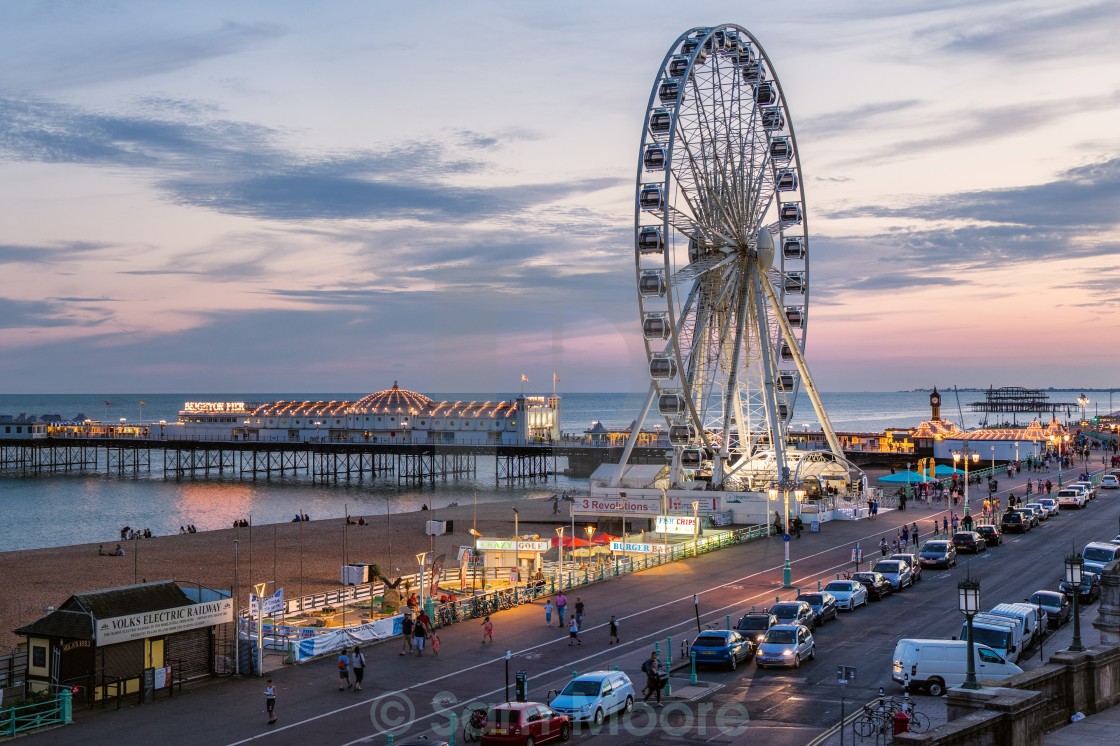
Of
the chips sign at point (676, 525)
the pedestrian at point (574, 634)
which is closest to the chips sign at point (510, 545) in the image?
the chips sign at point (676, 525)

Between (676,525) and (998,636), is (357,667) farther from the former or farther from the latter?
(676,525)

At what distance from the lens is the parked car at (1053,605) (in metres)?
33.8

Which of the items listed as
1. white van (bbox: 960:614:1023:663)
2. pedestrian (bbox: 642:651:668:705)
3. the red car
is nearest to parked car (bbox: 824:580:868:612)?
white van (bbox: 960:614:1023:663)

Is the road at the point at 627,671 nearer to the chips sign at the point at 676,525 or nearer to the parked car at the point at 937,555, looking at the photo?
the parked car at the point at 937,555

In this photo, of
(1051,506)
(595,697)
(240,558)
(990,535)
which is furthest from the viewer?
(1051,506)

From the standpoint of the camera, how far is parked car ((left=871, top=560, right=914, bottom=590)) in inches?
1594

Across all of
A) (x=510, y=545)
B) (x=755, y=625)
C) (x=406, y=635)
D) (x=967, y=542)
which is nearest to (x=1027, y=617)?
(x=755, y=625)

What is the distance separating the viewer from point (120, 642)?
27547 millimetres

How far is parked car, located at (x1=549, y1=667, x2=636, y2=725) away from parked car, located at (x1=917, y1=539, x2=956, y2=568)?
23945 millimetres

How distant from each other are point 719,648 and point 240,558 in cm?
3804

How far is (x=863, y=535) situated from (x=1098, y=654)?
41.0 meters

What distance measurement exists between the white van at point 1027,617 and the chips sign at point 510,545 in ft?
63.1

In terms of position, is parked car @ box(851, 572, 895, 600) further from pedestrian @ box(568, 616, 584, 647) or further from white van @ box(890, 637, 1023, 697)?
white van @ box(890, 637, 1023, 697)

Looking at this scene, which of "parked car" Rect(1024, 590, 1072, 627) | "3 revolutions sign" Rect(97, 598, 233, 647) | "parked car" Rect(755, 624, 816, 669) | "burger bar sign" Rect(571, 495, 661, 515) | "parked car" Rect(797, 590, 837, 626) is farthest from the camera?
"burger bar sign" Rect(571, 495, 661, 515)
